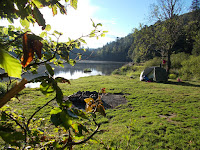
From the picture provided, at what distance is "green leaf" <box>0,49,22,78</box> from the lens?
33 cm

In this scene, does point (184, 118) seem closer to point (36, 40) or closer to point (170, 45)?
point (36, 40)

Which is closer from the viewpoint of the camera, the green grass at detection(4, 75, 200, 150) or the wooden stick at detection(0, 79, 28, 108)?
the wooden stick at detection(0, 79, 28, 108)

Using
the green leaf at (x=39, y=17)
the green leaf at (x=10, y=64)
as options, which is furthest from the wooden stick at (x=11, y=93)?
the green leaf at (x=39, y=17)

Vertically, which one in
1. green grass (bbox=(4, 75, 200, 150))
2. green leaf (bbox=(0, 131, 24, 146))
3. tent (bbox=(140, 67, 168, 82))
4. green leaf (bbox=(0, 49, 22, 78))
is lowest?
green grass (bbox=(4, 75, 200, 150))

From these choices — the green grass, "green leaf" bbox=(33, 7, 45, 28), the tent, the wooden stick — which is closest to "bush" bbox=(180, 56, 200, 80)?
the tent

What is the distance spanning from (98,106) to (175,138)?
3644 millimetres

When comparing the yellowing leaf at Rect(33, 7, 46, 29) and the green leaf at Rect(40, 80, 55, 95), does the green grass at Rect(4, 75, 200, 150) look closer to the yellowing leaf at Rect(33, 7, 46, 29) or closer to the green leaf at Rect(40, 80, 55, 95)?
the green leaf at Rect(40, 80, 55, 95)

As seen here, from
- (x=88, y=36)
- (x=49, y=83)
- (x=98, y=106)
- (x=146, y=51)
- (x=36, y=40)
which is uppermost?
(x=146, y=51)

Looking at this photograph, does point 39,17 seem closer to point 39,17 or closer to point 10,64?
point 39,17

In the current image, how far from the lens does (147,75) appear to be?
14.1 meters

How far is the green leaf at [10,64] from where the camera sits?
1.08 feet

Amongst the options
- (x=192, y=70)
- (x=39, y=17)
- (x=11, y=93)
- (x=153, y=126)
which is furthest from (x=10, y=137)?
(x=192, y=70)

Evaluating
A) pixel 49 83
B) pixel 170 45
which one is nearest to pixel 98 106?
pixel 49 83

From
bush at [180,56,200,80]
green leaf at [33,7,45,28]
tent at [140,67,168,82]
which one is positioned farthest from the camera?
bush at [180,56,200,80]
